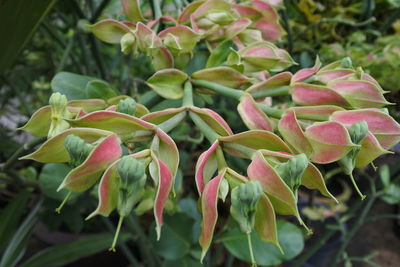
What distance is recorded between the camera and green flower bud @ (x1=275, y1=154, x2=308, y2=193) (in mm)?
184

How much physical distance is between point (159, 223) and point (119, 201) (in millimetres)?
23

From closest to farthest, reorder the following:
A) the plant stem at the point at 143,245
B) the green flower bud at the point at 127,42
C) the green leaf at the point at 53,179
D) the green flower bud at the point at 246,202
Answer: the green flower bud at the point at 246,202 < the green flower bud at the point at 127,42 < the green leaf at the point at 53,179 < the plant stem at the point at 143,245

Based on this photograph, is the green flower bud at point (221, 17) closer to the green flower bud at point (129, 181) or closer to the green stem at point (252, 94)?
the green stem at point (252, 94)

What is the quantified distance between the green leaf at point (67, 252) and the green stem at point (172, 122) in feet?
1.08

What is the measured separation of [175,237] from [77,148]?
1.03ft

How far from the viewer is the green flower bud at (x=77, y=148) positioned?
189 millimetres

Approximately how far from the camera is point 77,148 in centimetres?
19

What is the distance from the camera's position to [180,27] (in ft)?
0.93

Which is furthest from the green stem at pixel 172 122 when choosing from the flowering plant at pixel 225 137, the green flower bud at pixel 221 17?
the green flower bud at pixel 221 17

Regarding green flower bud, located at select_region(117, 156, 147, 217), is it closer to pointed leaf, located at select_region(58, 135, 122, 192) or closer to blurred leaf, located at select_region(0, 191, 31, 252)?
pointed leaf, located at select_region(58, 135, 122, 192)

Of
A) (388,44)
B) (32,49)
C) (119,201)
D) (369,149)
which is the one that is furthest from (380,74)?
(32,49)

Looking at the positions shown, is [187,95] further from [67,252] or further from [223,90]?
[67,252]

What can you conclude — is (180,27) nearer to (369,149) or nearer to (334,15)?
(369,149)

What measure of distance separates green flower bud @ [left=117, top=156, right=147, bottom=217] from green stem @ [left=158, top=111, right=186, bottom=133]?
4 centimetres
